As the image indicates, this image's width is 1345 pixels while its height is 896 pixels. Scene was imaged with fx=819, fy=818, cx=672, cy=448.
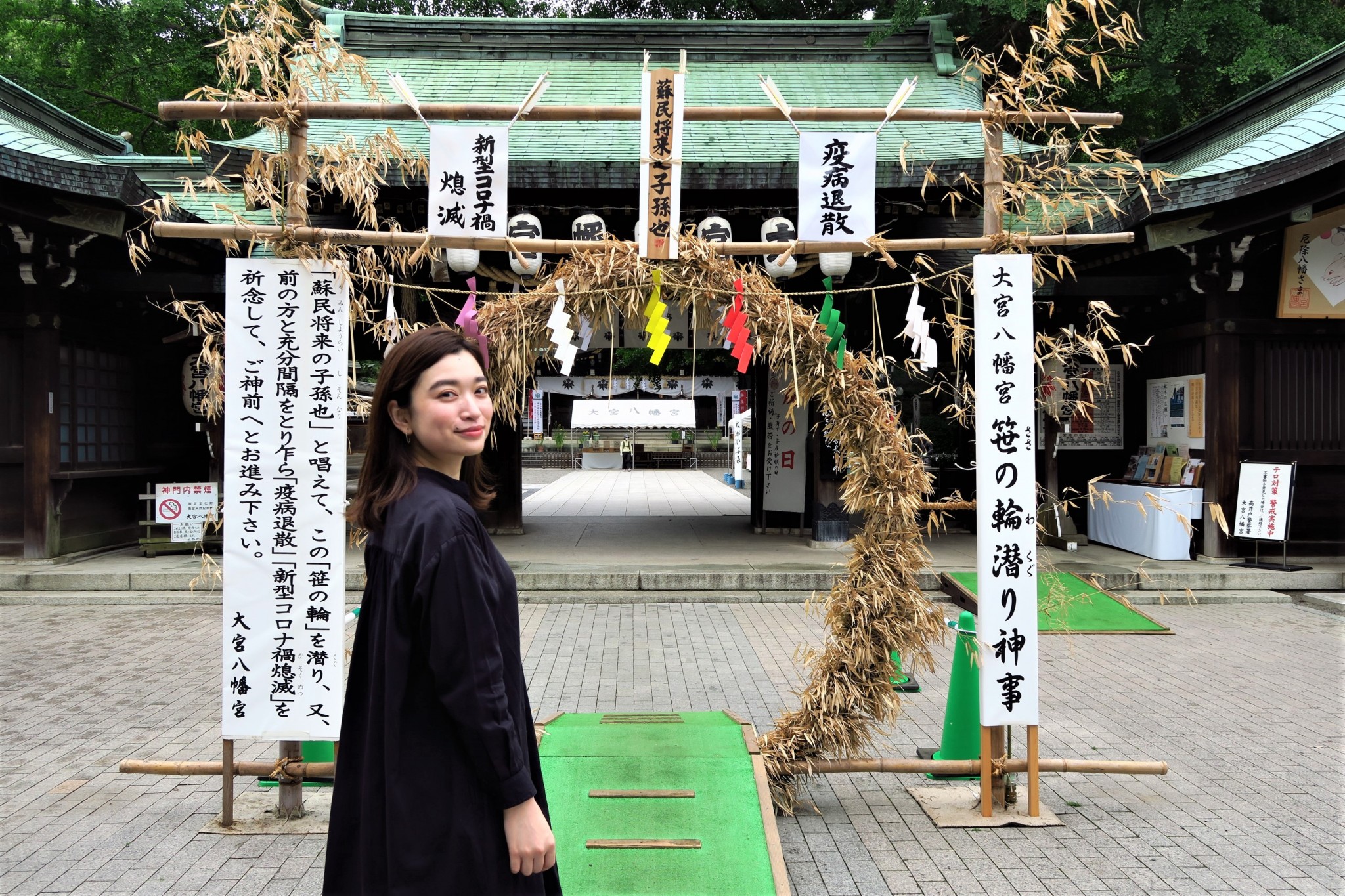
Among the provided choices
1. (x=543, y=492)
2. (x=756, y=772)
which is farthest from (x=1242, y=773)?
(x=543, y=492)

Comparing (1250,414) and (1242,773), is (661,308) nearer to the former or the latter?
(1242,773)

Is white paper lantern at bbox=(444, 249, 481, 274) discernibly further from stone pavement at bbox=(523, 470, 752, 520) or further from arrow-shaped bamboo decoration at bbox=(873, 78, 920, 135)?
stone pavement at bbox=(523, 470, 752, 520)

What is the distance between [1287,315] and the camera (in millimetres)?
9844

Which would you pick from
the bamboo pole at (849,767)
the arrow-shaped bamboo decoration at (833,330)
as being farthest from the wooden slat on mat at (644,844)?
the arrow-shaped bamboo decoration at (833,330)

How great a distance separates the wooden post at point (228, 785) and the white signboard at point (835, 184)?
3.89 m

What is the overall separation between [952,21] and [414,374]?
16442mm

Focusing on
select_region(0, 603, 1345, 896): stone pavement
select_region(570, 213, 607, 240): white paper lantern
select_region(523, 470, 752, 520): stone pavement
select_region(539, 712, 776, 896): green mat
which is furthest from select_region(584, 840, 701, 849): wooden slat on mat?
select_region(523, 470, 752, 520): stone pavement

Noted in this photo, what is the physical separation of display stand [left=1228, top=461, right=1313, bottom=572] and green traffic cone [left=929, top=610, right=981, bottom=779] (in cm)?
692

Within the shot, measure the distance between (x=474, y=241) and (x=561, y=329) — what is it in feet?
2.17

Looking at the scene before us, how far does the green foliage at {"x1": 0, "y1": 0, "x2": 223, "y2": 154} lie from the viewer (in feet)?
58.8

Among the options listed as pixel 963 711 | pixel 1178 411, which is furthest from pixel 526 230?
pixel 1178 411

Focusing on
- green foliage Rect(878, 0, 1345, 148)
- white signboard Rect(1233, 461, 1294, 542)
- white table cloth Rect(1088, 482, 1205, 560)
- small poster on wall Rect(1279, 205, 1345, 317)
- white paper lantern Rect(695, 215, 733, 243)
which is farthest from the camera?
green foliage Rect(878, 0, 1345, 148)

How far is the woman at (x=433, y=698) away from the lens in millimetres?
1859

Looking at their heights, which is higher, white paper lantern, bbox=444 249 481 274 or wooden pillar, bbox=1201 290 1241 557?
white paper lantern, bbox=444 249 481 274
